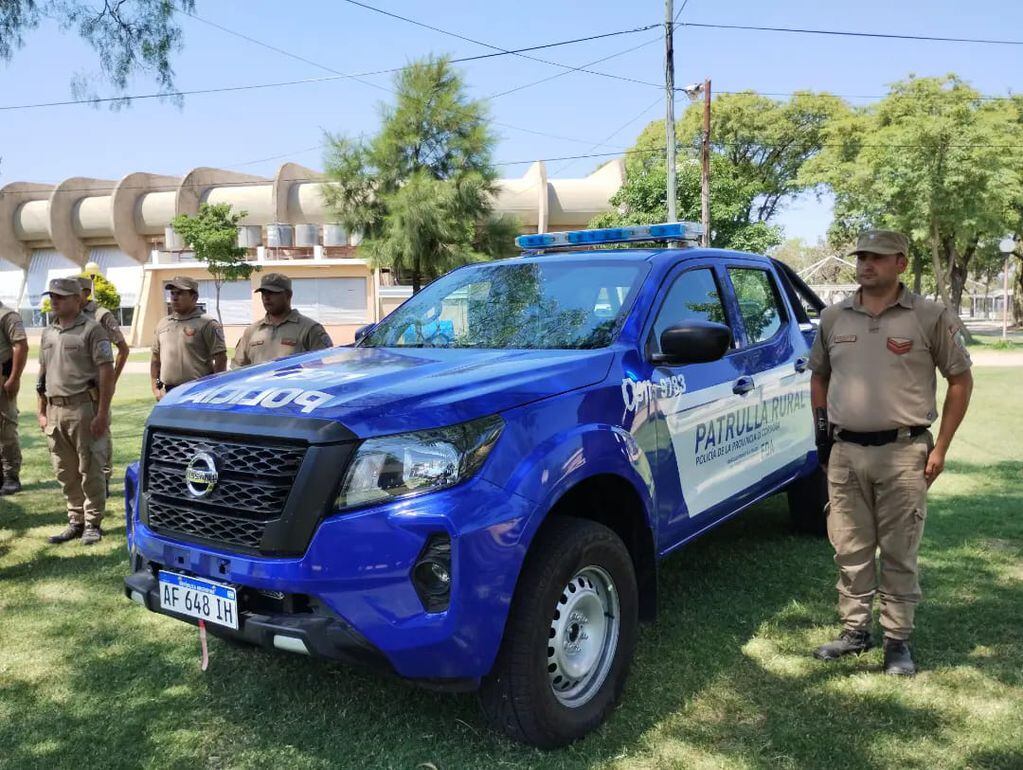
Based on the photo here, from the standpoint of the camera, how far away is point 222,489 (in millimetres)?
2801

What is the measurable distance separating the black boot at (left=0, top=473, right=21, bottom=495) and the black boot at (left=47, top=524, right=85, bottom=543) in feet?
5.73

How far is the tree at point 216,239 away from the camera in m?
37.1

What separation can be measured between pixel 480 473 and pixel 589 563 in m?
0.63

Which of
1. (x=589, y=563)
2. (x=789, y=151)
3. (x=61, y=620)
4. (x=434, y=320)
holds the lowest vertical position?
(x=61, y=620)

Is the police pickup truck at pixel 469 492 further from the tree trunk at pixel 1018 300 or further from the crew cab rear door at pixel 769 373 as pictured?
the tree trunk at pixel 1018 300

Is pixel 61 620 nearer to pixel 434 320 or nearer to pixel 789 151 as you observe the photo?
pixel 434 320

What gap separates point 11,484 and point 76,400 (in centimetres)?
234

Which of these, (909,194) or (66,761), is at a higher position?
(909,194)

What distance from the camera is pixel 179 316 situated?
643 cm

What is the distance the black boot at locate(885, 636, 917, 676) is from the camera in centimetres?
356

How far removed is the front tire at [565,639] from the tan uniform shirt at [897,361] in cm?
122

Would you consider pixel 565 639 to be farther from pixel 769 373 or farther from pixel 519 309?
pixel 769 373

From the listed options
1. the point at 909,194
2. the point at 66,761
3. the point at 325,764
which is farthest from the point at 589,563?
the point at 909,194

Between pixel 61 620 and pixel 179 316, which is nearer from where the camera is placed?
pixel 61 620
